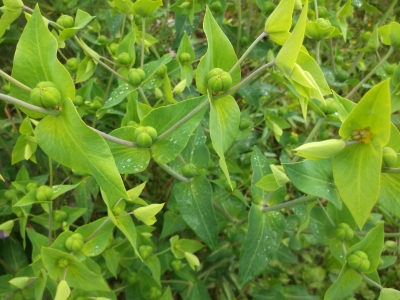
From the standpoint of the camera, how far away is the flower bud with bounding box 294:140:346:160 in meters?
0.63

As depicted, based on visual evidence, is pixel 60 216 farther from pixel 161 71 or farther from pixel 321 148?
pixel 321 148

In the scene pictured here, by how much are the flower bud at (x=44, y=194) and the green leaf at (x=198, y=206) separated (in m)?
0.33

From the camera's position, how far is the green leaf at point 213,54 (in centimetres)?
72

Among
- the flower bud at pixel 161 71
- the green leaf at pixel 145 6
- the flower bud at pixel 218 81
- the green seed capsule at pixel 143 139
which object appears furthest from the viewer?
the flower bud at pixel 161 71

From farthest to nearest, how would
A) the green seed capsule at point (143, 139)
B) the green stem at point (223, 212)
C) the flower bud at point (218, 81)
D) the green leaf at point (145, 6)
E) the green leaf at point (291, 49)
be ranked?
1. the green stem at point (223, 212)
2. the green leaf at point (145, 6)
3. the green seed capsule at point (143, 139)
4. the flower bud at point (218, 81)
5. the green leaf at point (291, 49)

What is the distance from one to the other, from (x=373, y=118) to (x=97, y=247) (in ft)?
2.29

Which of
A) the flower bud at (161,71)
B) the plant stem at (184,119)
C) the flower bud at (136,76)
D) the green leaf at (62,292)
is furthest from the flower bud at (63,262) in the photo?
the flower bud at (161,71)

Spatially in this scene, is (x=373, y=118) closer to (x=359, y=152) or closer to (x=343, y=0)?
(x=359, y=152)

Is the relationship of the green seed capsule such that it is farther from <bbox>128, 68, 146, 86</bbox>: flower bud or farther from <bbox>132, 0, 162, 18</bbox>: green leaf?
<bbox>132, 0, 162, 18</bbox>: green leaf

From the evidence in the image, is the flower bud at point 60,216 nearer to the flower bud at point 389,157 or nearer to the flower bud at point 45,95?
the flower bud at point 45,95

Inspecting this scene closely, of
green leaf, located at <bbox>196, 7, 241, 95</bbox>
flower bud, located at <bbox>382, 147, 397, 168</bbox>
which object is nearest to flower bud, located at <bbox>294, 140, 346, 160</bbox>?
flower bud, located at <bbox>382, 147, 397, 168</bbox>

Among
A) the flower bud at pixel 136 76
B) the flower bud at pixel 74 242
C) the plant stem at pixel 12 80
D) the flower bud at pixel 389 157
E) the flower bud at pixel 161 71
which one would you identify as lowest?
the flower bud at pixel 74 242

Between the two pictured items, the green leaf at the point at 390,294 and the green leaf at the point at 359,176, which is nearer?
the green leaf at the point at 359,176

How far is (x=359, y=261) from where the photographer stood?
88 centimetres
